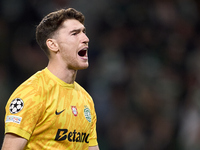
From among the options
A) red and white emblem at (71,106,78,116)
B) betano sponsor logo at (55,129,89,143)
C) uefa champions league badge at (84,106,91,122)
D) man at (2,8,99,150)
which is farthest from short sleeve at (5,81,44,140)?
uefa champions league badge at (84,106,91,122)

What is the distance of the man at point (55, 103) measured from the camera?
106 inches

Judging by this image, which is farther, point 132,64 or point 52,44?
point 132,64

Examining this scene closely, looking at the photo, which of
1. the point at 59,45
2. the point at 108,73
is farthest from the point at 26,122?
the point at 108,73

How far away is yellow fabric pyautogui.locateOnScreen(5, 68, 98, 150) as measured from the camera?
271cm

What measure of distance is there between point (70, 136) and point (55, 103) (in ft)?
1.05

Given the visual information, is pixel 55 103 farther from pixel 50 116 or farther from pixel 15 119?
pixel 15 119

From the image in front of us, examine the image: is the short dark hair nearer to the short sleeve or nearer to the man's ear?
the man's ear

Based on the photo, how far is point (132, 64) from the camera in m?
7.02

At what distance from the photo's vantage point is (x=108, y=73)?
6816 millimetres

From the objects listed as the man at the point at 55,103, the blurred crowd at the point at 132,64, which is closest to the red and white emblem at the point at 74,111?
the man at the point at 55,103

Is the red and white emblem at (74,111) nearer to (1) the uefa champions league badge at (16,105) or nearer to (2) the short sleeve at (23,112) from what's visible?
(2) the short sleeve at (23,112)

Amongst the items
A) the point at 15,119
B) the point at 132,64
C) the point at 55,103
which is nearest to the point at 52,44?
the point at 55,103

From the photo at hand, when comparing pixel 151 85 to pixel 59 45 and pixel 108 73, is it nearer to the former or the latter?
pixel 108 73

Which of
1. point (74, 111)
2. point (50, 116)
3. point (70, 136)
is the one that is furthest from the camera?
point (74, 111)
